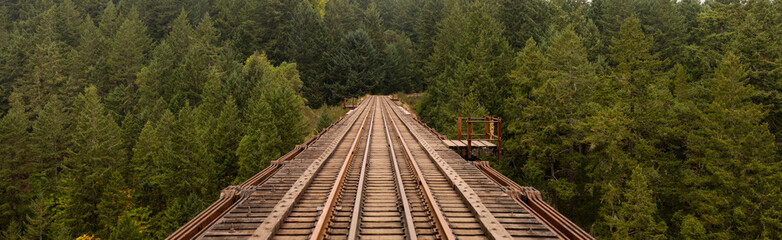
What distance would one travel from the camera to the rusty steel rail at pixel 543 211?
19.7ft

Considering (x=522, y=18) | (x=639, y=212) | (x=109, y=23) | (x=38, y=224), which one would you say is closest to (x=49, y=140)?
(x=38, y=224)

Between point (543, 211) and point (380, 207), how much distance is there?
3.21 m

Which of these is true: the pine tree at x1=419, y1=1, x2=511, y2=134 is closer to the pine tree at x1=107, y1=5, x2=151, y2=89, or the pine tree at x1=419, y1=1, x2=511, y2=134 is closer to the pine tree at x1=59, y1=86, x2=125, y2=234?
the pine tree at x1=59, y1=86, x2=125, y2=234

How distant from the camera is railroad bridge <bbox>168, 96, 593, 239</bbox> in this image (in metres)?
6.20

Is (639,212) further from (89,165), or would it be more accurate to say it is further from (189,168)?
(89,165)

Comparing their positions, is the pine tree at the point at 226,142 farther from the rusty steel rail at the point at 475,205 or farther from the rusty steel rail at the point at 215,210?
the rusty steel rail at the point at 475,205

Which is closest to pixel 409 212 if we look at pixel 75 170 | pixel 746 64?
pixel 746 64

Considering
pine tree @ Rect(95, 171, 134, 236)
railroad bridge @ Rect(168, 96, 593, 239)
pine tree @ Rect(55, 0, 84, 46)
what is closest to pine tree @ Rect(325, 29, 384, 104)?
pine tree @ Rect(95, 171, 134, 236)

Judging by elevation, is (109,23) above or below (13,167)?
above

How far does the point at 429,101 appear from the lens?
→ 49.9 metres

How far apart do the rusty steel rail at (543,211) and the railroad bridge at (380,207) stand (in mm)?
17

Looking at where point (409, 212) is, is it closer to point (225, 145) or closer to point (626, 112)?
point (626, 112)

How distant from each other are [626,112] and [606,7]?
99.0 ft

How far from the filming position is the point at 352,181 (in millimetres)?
10117
